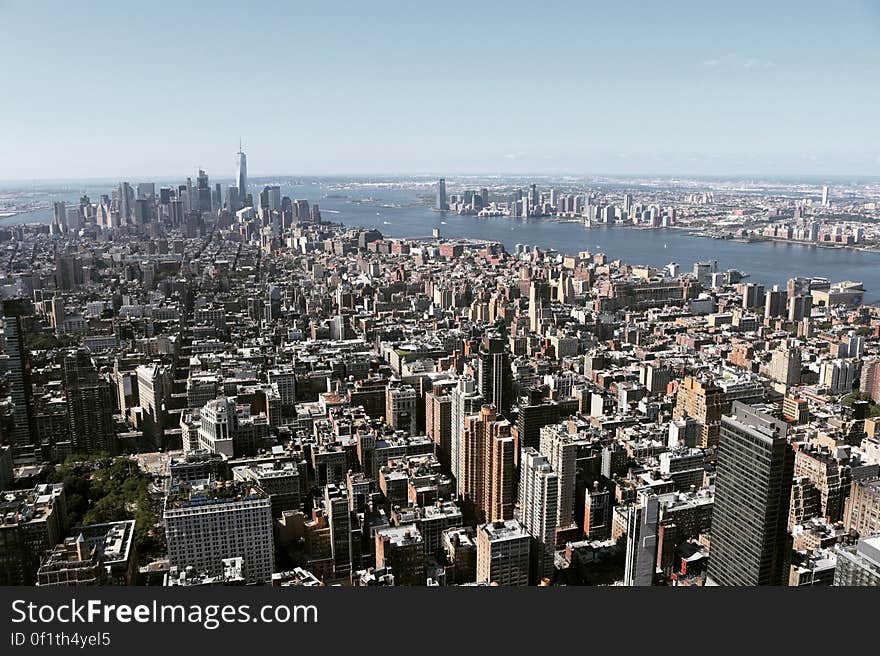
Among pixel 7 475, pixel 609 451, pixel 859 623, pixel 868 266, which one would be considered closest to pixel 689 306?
pixel 868 266

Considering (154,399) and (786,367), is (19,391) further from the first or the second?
(786,367)

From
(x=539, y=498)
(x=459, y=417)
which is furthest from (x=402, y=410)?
(x=539, y=498)

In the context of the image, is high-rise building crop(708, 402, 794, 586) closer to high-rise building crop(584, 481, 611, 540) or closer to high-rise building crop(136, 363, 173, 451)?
high-rise building crop(584, 481, 611, 540)

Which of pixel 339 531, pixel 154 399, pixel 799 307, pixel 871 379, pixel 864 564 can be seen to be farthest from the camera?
pixel 799 307

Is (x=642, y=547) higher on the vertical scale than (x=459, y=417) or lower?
lower

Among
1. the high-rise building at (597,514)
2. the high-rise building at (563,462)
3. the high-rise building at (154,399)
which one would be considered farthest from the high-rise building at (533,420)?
the high-rise building at (154,399)

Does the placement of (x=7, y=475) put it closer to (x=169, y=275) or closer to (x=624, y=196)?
(x=169, y=275)

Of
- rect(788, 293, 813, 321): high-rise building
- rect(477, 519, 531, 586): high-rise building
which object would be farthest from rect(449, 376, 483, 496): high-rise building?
rect(788, 293, 813, 321): high-rise building

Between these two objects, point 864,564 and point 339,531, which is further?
point 339,531
